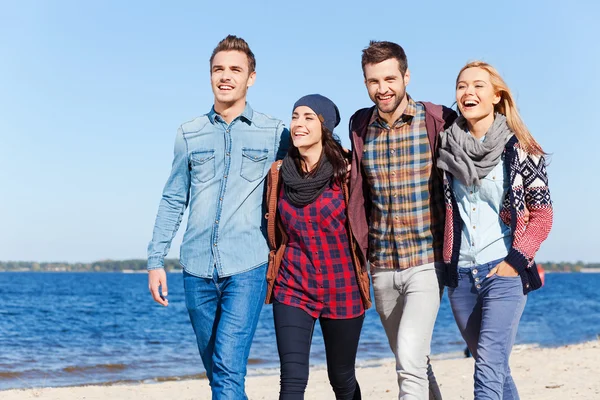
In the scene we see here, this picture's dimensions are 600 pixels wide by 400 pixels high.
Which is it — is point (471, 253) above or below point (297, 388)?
above

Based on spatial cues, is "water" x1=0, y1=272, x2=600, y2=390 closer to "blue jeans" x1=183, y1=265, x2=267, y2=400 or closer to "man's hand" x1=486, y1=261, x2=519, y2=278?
"blue jeans" x1=183, y1=265, x2=267, y2=400

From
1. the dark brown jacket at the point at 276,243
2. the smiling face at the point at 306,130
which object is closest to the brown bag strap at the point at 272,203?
the dark brown jacket at the point at 276,243

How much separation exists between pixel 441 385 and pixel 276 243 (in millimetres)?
5559

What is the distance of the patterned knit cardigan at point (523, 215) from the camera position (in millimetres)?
3832

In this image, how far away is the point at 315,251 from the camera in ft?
13.3

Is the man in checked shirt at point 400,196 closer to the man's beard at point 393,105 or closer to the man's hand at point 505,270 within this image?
the man's beard at point 393,105

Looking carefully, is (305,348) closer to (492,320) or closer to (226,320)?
(226,320)

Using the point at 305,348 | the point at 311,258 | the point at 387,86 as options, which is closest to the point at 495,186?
the point at 387,86

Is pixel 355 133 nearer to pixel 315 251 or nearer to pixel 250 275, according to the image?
pixel 315 251

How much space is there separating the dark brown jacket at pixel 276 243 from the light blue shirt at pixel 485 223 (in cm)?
59

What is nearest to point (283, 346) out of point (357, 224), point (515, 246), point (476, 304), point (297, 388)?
point (297, 388)

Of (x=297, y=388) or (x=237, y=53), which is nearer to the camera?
(x=297, y=388)

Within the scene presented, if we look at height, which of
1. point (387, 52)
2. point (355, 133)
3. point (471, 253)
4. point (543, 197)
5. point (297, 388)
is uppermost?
point (387, 52)

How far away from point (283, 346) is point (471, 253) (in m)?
1.23
